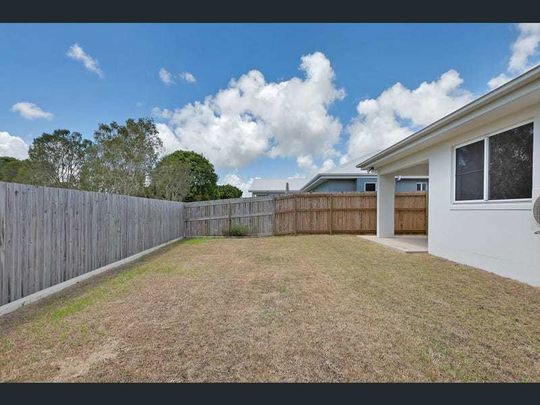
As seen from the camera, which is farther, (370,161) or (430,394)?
(370,161)

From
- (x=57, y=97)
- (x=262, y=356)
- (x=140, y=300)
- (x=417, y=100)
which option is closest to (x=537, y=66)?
(x=262, y=356)

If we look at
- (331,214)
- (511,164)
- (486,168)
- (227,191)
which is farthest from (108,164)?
(227,191)

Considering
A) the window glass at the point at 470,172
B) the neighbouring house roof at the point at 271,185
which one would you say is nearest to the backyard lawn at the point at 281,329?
the window glass at the point at 470,172

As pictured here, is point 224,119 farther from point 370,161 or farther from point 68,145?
point 68,145

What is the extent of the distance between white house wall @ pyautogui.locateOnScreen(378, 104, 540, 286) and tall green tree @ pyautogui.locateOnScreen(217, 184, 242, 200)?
3545cm

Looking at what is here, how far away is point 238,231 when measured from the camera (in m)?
12.1

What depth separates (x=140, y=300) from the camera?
385 cm

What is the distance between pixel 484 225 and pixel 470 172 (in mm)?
1263

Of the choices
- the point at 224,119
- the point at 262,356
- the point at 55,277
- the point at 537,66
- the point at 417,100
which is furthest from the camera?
the point at 224,119

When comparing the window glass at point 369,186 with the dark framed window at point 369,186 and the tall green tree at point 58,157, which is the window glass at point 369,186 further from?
the tall green tree at point 58,157

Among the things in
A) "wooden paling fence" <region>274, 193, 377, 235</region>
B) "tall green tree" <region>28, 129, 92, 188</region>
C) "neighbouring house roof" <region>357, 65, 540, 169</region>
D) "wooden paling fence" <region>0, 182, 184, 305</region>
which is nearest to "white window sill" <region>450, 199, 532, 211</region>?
"neighbouring house roof" <region>357, 65, 540, 169</region>

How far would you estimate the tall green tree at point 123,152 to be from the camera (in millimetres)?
16734

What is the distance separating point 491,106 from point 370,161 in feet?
19.1

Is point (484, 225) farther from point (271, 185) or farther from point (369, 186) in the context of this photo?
point (271, 185)
